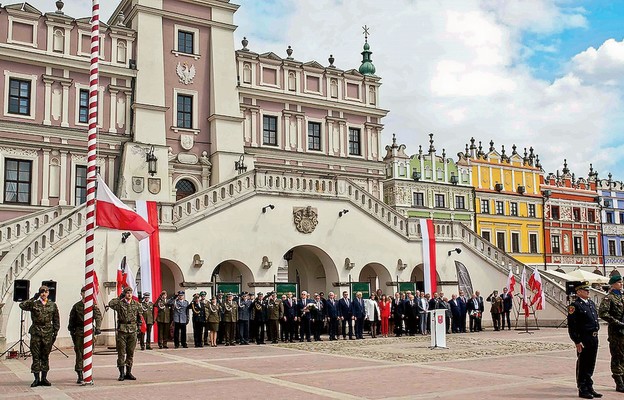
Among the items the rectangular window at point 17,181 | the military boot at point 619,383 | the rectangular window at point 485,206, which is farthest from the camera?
the rectangular window at point 485,206

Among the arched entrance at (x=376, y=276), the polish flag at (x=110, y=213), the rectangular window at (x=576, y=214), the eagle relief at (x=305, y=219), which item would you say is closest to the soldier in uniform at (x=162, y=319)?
the eagle relief at (x=305, y=219)

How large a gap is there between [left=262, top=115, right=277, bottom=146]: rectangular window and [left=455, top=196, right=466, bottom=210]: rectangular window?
24.7 meters

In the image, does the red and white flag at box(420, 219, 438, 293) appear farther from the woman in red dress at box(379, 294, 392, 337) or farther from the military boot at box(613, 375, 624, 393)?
the military boot at box(613, 375, 624, 393)

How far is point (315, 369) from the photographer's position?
15.4 m

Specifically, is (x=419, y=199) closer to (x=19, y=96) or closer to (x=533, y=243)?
(x=533, y=243)

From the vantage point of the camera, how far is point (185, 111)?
3425cm

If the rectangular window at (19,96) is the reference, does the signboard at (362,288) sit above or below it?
below

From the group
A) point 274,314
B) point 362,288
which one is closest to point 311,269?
point 362,288

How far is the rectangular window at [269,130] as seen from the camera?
121 feet

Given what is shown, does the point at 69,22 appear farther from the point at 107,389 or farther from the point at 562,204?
the point at 562,204

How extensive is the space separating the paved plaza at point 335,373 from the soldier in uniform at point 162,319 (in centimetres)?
59

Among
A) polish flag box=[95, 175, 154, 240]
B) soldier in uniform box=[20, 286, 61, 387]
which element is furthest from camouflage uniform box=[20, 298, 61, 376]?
polish flag box=[95, 175, 154, 240]

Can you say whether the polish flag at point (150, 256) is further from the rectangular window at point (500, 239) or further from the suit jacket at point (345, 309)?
the rectangular window at point (500, 239)

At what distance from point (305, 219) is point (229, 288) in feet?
13.3
